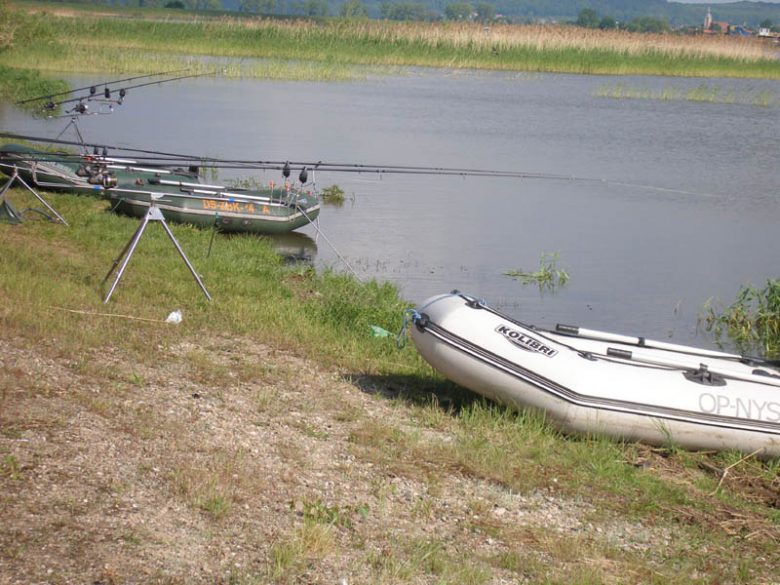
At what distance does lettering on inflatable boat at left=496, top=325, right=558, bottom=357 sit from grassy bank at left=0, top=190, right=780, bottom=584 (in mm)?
484

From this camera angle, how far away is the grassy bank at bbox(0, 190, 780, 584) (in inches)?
171

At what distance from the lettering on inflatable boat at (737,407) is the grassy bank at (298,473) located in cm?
32

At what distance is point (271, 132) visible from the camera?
23.3m

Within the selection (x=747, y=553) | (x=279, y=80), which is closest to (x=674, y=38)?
(x=279, y=80)

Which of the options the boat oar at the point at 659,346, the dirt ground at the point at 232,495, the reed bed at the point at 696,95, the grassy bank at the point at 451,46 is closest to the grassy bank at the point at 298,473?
the dirt ground at the point at 232,495

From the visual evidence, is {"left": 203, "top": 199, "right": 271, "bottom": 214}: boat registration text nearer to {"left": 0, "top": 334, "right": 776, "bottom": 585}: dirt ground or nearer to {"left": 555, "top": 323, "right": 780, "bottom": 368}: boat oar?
{"left": 0, "top": 334, "right": 776, "bottom": 585}: dirt ground

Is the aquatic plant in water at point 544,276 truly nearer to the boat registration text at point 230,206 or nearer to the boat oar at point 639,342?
the boat registration text at point 230,206

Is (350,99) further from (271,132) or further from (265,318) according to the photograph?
(265,318)

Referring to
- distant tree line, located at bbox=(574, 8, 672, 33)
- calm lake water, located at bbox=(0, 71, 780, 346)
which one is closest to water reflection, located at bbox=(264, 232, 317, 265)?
calm lake water, located at bbox=(0, 71, 780, 346)

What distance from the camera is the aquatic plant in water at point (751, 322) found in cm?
1069

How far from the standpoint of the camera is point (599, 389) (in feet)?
20.3

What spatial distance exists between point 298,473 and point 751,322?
761 cm

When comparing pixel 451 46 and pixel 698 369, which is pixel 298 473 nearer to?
pixel 698 369

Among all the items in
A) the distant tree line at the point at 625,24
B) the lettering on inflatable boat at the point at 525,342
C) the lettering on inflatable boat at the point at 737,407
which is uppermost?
the distant tree line at the point at 625,24
